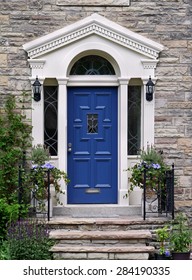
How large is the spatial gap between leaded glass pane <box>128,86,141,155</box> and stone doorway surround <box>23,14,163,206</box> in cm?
20

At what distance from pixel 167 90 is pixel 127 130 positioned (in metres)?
0.98

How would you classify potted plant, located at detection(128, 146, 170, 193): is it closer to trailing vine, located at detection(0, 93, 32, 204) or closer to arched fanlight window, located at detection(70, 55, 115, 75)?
arched fanlight window, located at detection(70, 55, 115, 75)

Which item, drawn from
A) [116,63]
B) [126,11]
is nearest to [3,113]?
[116,63]

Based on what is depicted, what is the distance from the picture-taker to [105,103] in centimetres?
950

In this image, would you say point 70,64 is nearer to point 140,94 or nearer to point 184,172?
point 140,94

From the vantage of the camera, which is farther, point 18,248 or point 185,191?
point 185,191

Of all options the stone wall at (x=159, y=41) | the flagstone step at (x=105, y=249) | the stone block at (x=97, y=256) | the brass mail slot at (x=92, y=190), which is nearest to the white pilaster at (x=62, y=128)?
the brass mail slot at (x=92, y=190)

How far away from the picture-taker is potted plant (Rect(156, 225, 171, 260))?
7.59m

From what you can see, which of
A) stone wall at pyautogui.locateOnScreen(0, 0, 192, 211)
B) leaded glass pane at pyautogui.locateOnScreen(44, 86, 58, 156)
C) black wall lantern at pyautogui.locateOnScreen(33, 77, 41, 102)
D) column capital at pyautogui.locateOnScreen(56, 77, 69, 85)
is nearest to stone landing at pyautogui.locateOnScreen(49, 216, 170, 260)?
stone wall at pyautogui.locateOnScreen(0, 0, 192, 211)

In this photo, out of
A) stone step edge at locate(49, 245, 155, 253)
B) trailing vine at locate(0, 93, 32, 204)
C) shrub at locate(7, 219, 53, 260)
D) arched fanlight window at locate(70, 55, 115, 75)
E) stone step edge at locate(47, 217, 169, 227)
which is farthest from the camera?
arched fanlight window at locate(70, 55, 115, 75)

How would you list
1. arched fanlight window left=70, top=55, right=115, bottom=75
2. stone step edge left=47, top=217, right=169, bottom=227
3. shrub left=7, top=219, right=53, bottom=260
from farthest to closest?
arched fanlight window left=70, top=55, right=115, bottom=75
stone step edge left=47, top=217, right=169, bottom=227
shrub left=7, top=219, right=53, bottom=260

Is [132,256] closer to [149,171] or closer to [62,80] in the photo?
[149,171]

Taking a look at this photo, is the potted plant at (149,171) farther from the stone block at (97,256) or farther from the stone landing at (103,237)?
the stone block at (97,256)

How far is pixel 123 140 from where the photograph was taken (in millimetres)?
9289
